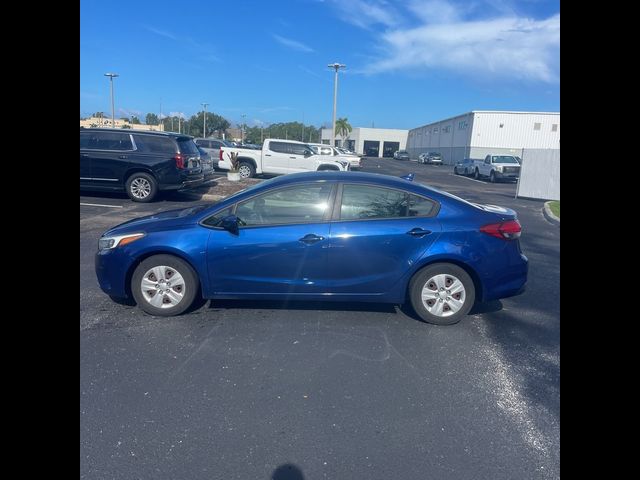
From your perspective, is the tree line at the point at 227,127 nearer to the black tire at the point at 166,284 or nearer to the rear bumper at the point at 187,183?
the rear bumper at the point at 187,183

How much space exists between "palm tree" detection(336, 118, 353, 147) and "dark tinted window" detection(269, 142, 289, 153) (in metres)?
72.5

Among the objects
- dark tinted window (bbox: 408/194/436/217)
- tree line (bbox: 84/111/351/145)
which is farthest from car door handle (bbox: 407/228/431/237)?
tree line (bbox: 84/111/351/145)

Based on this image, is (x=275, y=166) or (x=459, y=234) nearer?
(x=459, y=234)

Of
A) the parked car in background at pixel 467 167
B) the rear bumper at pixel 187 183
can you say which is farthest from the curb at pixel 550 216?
the parked car in background at pixel 467 167

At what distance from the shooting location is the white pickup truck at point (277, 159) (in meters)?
20.0

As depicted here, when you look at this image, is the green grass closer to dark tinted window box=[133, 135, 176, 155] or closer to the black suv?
the black suv

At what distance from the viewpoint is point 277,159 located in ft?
65.7

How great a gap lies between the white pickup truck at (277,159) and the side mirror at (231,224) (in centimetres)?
1565

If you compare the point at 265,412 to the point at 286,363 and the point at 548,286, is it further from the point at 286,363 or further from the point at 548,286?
the point at 548,286

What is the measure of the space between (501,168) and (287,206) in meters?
24.9

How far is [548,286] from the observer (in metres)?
6.06

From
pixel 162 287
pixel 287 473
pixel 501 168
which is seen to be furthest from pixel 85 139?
pixel 501 168
